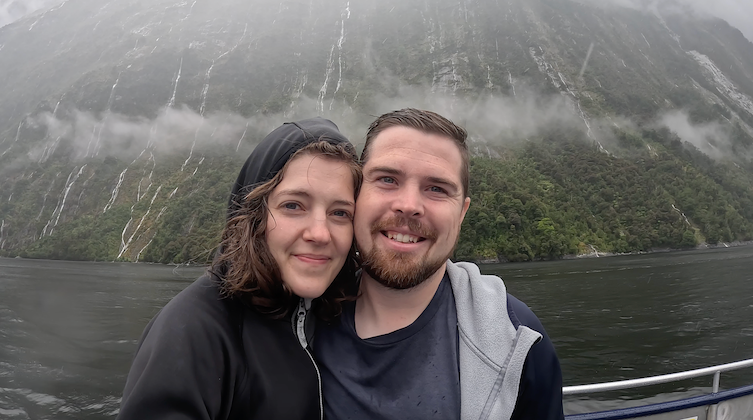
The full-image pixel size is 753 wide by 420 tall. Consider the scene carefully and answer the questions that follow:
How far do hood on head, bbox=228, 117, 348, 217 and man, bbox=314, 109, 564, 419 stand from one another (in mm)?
256

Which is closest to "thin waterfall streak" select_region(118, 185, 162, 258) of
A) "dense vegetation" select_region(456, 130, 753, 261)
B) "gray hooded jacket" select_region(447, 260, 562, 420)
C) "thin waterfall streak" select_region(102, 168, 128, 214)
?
"thin waterfall streak" select_region(102, 168, 128, 214)

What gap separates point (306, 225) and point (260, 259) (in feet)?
0.75

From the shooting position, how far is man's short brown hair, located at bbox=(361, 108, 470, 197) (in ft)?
6.56

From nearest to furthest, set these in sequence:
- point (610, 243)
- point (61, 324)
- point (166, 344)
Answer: point (166, 344) → point (61, 324) → point (610, 243)

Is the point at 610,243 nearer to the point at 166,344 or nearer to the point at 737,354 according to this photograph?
the point at 737,354

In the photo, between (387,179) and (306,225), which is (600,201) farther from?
(306,225)

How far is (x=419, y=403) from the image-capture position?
165 centimetres

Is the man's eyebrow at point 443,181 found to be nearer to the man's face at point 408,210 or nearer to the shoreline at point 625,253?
the man's face at point 408,210

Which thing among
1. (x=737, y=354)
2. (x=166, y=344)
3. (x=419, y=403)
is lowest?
(x=737, y=354)

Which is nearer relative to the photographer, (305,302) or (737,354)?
(305,302)

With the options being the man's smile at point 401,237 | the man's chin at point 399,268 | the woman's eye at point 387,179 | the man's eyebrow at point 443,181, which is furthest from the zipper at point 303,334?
the man's eyebrow at point 443,181

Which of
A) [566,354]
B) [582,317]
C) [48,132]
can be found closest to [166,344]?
[566,354]

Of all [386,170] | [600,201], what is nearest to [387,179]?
[386,170]

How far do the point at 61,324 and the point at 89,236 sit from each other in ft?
373
